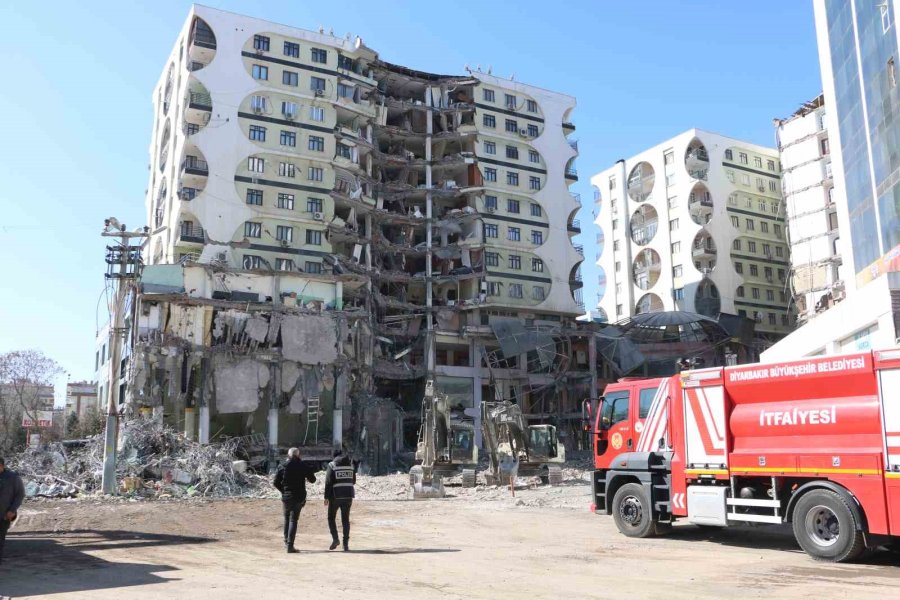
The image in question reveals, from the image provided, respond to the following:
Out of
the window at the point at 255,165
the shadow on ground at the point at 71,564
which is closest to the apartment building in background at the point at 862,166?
the shadow on ground at the point at 71,564

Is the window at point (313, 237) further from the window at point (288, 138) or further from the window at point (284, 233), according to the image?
the window at point (288, 138)

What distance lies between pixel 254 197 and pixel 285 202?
8.04ft

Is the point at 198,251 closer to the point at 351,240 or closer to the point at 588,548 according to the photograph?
the point at 351,240

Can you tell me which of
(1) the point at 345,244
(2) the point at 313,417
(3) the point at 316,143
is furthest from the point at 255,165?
(2) the point at 313,417

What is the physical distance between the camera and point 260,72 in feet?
200

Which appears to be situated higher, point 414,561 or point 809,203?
point 809,203

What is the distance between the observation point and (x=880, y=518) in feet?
38.1

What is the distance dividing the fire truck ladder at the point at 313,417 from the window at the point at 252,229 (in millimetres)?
15734

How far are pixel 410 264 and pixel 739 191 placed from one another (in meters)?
38.4

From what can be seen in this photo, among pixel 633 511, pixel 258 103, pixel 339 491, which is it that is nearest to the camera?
pixel 339 491

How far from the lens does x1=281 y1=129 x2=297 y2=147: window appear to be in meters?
61.0

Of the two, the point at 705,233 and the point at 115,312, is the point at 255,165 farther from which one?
the point at 705,233

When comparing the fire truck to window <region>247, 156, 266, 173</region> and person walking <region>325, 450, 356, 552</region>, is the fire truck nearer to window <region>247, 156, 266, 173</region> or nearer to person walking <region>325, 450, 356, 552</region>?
person walking <region>325, 450, 356, 552</region>

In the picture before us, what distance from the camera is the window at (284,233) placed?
59281 millimetres
